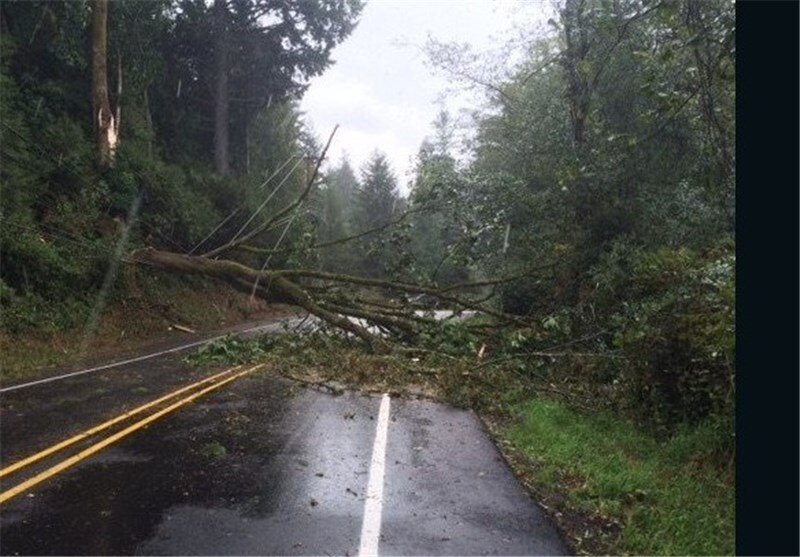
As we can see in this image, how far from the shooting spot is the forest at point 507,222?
7.76 meters

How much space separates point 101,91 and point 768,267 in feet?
68.2

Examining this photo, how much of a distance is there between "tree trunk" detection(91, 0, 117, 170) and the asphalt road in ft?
41.8

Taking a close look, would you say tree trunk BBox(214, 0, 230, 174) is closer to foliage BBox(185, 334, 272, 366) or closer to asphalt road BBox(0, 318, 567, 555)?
foliage BBox(185, 334, 272, 366)

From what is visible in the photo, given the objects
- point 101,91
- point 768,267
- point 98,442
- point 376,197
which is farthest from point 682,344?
point 376,197

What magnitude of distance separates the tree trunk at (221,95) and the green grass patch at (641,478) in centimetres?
2484

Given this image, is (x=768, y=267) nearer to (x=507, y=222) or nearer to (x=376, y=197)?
(x=507, y=222)

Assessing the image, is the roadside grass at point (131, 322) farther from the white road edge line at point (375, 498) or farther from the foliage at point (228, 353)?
the white road edge line at point (375, 498)

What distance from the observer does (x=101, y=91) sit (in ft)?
65.9

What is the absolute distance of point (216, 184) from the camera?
1082 inches

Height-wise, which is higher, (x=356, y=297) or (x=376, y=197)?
(x=376, y=197)

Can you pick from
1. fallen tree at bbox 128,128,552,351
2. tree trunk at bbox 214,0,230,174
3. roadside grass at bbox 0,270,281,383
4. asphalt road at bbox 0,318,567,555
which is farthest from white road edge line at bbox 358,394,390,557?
tree trunk at bbox 214,0,230,174

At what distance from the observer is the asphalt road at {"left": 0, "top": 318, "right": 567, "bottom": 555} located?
5.04m

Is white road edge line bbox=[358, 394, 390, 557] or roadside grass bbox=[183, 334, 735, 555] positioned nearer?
white road edge line bbox=[358, 394, 390, 557]

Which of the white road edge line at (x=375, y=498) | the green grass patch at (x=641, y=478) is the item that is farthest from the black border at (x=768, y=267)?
the white road edge line at (x=375, y=498)
